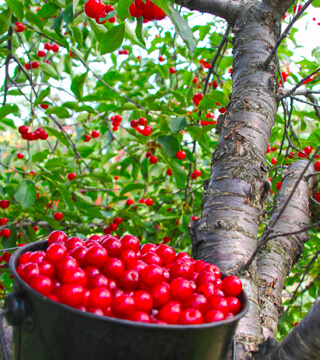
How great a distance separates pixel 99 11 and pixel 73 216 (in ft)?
3.83

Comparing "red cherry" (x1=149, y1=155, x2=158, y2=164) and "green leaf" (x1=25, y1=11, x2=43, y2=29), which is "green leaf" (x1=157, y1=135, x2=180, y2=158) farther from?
"green leaf" (x1=25, y1=11, x2=43, y2=29)

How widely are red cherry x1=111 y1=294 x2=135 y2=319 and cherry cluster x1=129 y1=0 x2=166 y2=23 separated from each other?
893 millimetres

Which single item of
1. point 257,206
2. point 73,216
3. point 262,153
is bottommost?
point 73,216

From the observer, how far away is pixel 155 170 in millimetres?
2117

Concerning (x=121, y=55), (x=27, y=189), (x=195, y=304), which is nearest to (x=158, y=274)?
(x=195, y=304)

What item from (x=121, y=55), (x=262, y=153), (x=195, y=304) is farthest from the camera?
(x=121, y=55)

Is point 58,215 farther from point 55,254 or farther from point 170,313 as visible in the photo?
point 170,313

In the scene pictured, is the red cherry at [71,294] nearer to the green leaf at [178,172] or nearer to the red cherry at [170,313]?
the red cherry at [170,313]

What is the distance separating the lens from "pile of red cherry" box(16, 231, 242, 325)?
631 millimetres

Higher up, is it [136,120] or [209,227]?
[136,120]

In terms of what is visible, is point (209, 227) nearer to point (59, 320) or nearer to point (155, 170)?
point (59, 320)

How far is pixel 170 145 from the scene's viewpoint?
183cm

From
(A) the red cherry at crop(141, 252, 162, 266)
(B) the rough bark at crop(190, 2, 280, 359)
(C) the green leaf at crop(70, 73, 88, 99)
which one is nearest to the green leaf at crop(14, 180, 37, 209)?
(C) the green leaf at crop(70, 73, 88, 99)

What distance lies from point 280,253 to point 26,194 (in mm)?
1193
